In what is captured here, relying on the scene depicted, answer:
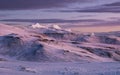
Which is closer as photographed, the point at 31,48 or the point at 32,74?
the point at 32,74

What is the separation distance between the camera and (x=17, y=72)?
→ 42500 mm

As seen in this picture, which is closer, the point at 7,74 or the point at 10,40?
the point at 7,74

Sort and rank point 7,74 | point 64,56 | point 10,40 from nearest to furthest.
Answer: point 7,74 < point 64,56 < point 10,40

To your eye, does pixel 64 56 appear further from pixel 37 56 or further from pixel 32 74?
pixel 32 74

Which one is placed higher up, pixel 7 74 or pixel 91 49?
pixel 7 74

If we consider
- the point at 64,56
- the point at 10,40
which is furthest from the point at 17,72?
the point at 10,40

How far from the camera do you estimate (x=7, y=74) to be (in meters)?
40.8

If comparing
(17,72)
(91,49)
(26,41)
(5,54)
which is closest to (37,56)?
(5,54)

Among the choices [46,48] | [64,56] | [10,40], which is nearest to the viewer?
[64,56]

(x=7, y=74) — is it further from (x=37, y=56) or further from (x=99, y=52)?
(x=99, y=52)

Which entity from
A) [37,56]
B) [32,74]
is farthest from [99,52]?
[32,74]

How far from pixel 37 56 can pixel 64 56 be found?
9.49 meters

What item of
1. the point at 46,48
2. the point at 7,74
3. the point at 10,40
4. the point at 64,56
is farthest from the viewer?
the point at 10,40

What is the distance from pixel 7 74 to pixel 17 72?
6.15 ft
